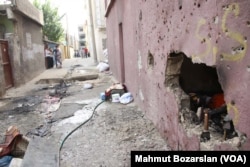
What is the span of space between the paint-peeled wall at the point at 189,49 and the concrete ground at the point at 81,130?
1.27ft

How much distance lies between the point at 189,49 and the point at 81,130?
270 cm

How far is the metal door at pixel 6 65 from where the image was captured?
31.8 ft

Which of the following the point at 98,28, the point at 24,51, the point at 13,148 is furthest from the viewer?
the point at 98,28

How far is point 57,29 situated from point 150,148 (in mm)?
24672

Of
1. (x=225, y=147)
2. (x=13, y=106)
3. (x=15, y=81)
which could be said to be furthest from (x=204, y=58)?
(x=15, y=81)

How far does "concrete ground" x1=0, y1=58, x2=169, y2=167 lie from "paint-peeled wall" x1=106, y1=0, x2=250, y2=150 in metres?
0.39

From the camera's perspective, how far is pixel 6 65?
32.8ft

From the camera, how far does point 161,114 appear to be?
3744 mm

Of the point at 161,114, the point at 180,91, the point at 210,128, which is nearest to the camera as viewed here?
the point at 210,128

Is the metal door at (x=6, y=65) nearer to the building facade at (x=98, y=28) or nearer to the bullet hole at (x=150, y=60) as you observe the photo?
the bullet hole at (x=150, y=60)

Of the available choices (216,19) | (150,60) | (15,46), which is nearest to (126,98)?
(150,60)

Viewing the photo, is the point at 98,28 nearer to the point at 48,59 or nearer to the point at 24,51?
the point at 48,59

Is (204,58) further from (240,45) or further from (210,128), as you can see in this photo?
(210,128)

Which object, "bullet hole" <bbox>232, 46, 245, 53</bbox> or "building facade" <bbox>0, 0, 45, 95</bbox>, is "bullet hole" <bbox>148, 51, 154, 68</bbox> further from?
"building facade" <bbox>0, 0, 45, 95</bbox>
